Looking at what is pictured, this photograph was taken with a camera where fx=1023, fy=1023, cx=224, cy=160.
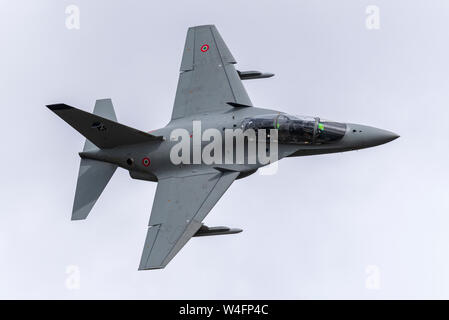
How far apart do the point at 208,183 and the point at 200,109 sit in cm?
374

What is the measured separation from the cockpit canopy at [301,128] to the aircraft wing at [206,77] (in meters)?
1.83

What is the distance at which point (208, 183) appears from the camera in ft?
120

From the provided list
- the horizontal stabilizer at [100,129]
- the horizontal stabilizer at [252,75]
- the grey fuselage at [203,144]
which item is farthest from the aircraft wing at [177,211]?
the horizontal stabilizer at [252,75]

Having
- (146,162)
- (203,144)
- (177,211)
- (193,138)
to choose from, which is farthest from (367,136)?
(146,162)

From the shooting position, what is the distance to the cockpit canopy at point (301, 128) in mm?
36719

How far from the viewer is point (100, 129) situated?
124ft

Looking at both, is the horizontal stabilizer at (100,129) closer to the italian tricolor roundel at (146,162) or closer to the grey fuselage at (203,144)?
the grey fuselage at (203,144)

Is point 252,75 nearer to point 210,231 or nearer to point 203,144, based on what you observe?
point 203,144

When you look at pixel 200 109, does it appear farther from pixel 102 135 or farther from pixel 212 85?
pixel 102 135

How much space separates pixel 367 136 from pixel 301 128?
7.79ft

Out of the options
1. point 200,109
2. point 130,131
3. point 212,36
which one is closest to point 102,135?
point 130,131

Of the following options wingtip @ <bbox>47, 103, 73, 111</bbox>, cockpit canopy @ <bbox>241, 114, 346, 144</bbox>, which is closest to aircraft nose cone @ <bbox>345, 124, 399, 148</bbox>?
cockpit canopy @ <bbox>241, 114, 346, 144</bbox>

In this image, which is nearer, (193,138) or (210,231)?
(210,231)

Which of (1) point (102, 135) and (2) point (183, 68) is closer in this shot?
(1) point (102, 135)
